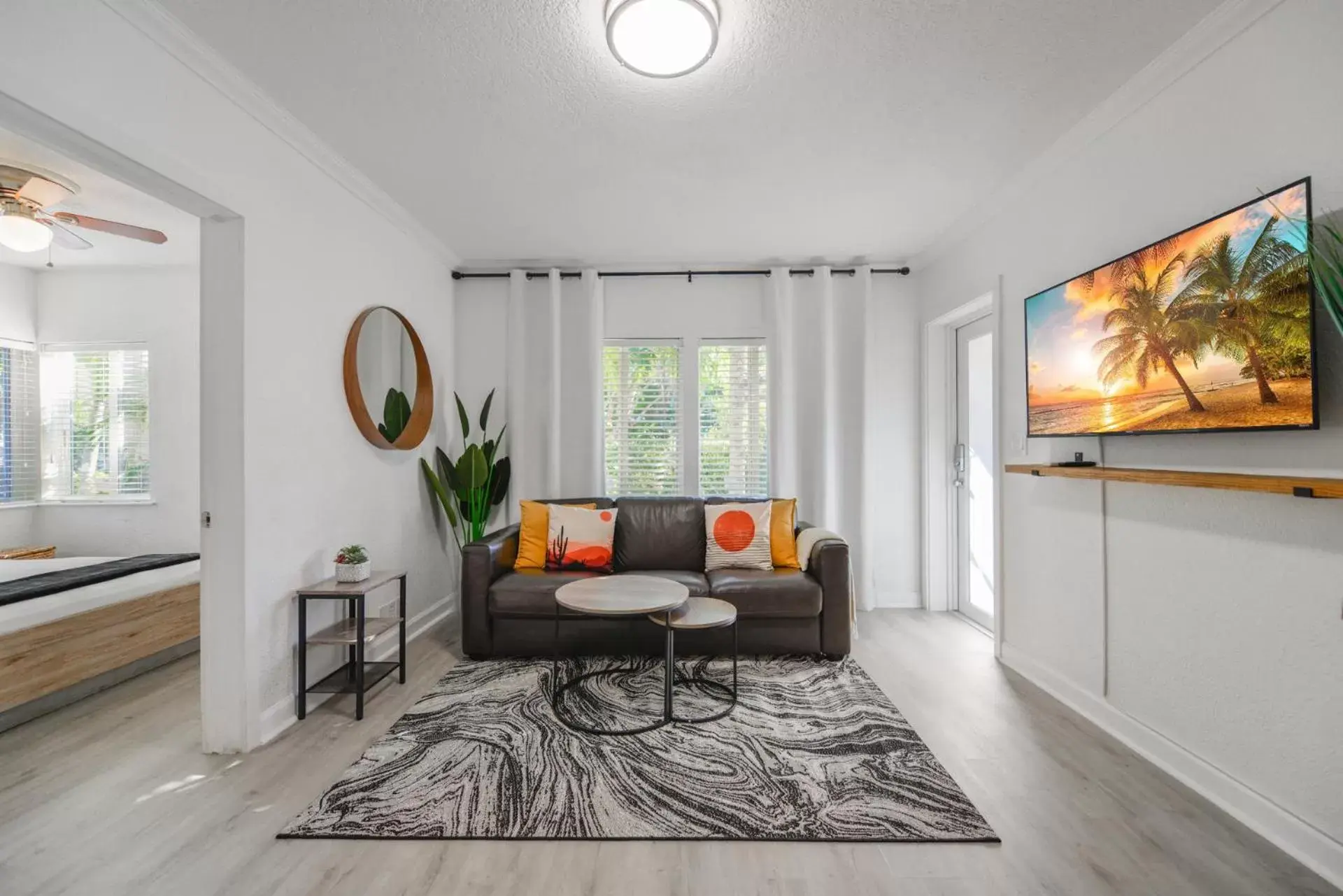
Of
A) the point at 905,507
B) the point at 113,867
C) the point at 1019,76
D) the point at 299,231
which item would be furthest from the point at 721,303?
the point at 113,867

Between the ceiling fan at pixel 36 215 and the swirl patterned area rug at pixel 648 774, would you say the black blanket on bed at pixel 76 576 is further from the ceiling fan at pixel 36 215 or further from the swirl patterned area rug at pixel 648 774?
the swirl patterned area rug at pixel 648 774

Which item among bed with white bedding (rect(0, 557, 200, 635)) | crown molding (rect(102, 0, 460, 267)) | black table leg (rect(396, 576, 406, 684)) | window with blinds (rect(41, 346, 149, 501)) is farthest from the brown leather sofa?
window with blinds (rect(41, 346, 149, 501))

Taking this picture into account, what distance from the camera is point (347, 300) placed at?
284cm

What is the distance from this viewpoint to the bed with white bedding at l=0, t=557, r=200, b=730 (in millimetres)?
2318

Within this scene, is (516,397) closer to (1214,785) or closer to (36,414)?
(36,414)

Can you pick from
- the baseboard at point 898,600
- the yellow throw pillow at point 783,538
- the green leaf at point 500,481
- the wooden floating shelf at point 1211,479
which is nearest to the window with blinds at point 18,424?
the green leaf at point 500,481

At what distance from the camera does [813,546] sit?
3.29 meters

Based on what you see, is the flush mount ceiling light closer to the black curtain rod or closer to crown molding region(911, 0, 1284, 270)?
crown molding region(911, 0, 1284, 270)

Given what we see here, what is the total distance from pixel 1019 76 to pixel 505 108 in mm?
1985

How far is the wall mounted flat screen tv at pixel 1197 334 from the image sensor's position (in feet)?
5.07

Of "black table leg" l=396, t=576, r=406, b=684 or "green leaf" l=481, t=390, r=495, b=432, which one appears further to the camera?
"green leaf" l=481, t=390, r=495, b=432

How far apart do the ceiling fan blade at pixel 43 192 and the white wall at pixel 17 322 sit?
181cm

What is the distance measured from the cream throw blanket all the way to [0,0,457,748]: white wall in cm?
250

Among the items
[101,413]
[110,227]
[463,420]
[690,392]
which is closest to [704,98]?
[690,392]
